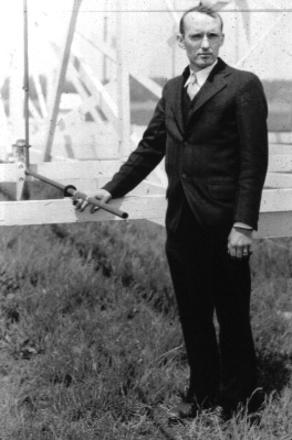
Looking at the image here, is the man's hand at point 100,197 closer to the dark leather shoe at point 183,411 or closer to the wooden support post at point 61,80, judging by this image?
the dark leather shoe at point 183,411

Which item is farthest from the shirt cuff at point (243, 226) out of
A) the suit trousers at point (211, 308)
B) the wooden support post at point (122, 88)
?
the wooden support post at point (122, 88)

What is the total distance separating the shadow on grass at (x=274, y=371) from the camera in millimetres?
3705

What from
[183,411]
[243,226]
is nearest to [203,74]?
[243,226]

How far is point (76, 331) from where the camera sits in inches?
166

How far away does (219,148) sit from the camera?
3.06 meters

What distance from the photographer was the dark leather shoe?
341 cm

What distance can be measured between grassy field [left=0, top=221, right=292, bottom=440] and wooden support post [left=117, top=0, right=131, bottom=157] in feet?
3.02

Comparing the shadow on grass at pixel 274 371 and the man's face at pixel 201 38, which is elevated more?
the man's face at pixel 201 38

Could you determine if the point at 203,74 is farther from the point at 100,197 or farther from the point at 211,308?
the point at 211,308

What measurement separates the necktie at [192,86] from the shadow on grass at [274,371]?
144 cm

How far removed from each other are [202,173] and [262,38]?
2.02 meters

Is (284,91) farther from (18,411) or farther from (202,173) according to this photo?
(18,411)

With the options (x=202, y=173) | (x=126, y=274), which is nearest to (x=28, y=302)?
(x=126, y=274)

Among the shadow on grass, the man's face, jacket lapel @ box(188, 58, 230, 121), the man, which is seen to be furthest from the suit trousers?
the man's face
